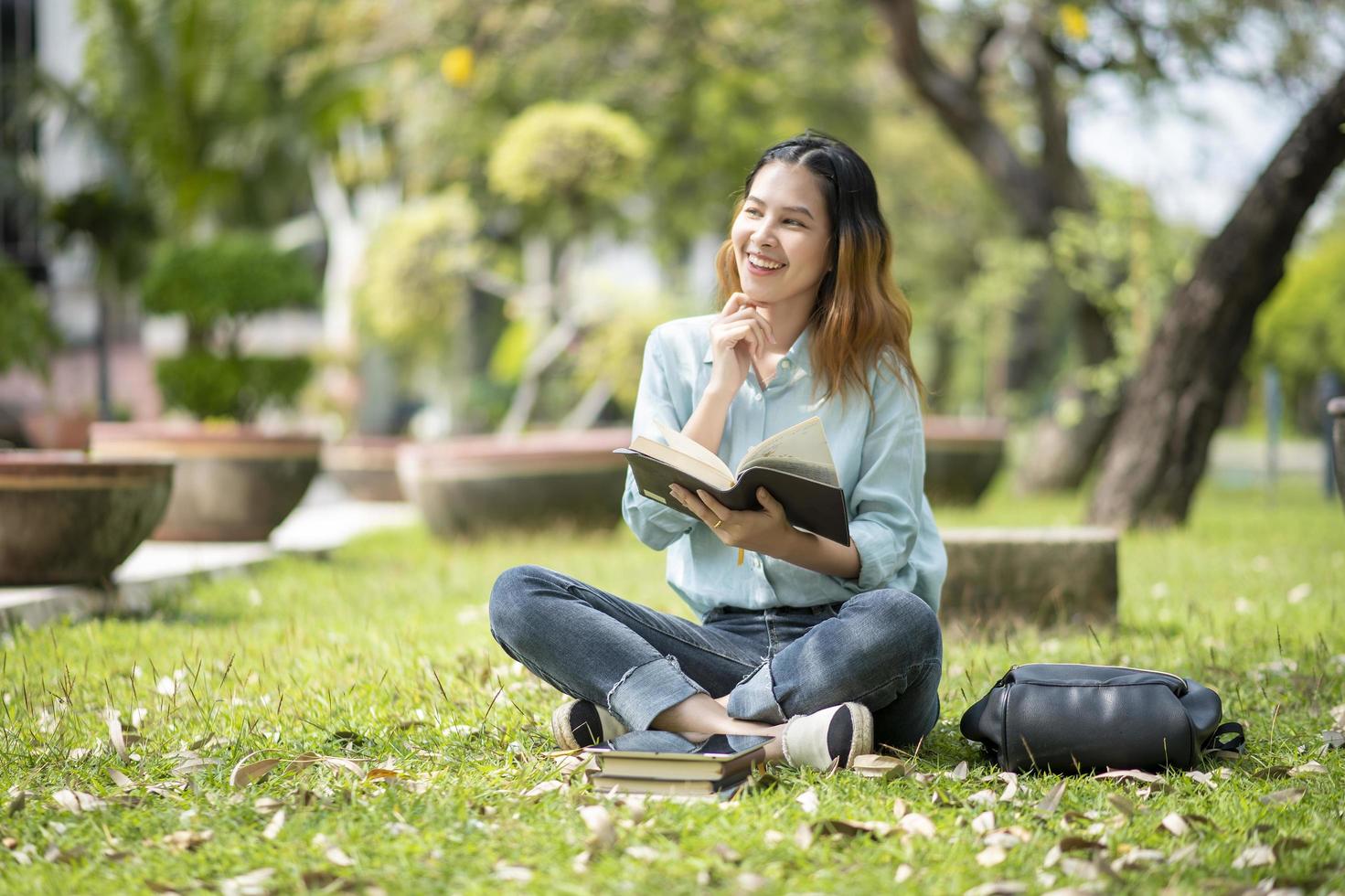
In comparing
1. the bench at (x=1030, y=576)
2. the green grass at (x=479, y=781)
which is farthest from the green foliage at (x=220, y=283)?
the bench at (x=1030, y=576)

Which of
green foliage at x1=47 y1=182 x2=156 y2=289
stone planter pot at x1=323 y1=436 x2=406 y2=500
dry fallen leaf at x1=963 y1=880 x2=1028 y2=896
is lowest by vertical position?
stone planter pot at x1=323 y1=436 x2=406 y2=500

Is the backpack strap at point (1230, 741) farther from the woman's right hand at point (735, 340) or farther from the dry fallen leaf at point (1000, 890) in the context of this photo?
the woman's right hand at point (735, 340)

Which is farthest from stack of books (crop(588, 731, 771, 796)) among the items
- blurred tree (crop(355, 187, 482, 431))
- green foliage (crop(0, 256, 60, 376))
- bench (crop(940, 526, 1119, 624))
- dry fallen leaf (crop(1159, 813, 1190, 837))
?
green foliage (crop(0, 256, 60, 376))

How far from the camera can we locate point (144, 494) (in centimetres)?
618

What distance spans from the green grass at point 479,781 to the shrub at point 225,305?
4.48 metres

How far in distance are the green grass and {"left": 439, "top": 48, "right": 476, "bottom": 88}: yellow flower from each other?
876 centimetres

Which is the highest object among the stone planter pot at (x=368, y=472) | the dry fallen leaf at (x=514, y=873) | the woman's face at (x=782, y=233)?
the woman's face at (x=782, y=233)

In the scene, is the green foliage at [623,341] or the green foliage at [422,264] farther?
the green foliage at [422,264]

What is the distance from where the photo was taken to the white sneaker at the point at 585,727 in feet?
11.6

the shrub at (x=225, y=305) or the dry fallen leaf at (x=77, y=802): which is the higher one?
the shrub at (x=225, y=305)

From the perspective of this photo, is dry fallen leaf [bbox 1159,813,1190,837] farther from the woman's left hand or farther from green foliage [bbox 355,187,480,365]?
green foliage [bbox 355,187,480,365]

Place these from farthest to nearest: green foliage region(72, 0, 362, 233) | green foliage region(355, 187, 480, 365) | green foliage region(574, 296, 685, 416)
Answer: green foliage region(72, 0, 362, 233) → green foliage region(355, 187, 480, 365) → green foliage region(574, 296, 685, 416)

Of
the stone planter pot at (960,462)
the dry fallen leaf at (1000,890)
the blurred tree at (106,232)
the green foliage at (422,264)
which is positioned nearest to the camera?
the dry fallen leaf at (1000,890)

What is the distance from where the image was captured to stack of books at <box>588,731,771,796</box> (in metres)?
3.09
